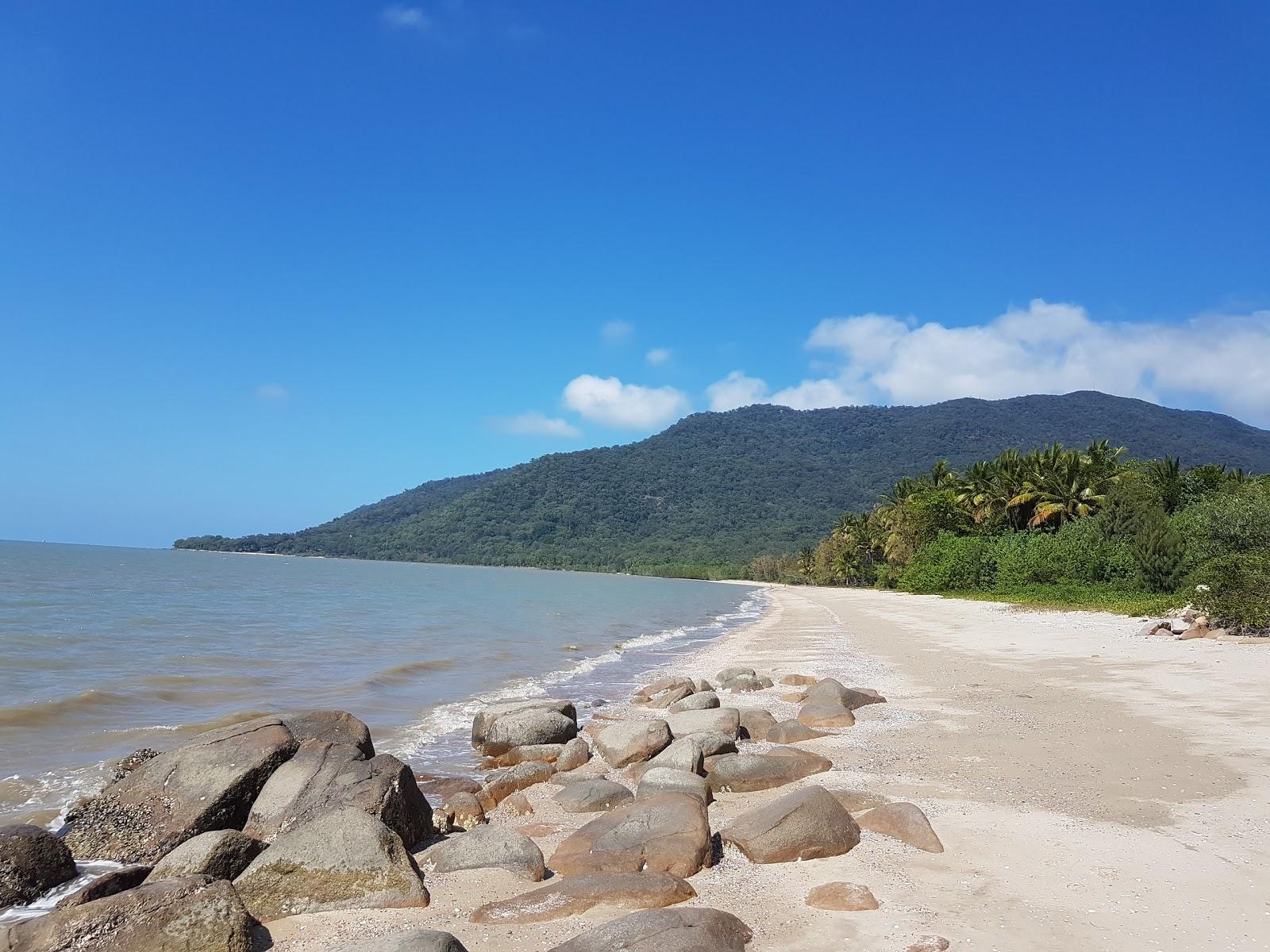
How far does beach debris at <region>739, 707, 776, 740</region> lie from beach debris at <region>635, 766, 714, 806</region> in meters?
3.01

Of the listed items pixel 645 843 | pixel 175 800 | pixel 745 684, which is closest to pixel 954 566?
pixel 745 684

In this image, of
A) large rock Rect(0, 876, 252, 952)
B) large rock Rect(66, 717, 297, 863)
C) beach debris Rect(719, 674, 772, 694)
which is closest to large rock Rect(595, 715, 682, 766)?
large rock Rect(66, 717, 297, 863)

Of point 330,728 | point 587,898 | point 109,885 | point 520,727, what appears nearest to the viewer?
point 587,898

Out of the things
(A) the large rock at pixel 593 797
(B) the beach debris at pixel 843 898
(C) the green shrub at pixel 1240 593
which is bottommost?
(A) the large rock at pixel 593 797

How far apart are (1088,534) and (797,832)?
39.1 metres

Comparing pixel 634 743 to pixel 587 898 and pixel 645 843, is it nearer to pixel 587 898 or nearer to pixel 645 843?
pixel 645 843

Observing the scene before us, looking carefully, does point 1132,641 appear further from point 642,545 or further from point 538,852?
point 642,545

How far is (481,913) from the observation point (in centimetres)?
549

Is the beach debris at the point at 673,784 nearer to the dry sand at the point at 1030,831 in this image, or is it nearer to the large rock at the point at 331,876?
the dry sand at the point at 1030,831

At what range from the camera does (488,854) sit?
6.35 m

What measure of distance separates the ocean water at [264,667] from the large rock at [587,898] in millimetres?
5174

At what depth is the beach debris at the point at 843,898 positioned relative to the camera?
519 centimetres

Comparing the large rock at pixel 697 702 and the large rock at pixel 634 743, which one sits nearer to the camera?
the large rock at pixel 634 743

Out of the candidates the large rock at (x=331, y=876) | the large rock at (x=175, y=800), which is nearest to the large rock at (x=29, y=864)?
the large rock at (x=175, y=800)
